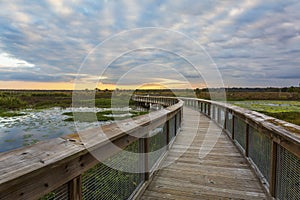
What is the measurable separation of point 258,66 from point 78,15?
25294 millimetres

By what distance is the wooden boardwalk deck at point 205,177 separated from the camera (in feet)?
8.36

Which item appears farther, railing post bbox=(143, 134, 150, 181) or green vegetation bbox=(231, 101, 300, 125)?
green vegetation bbox=(231, 101, 300, 125)

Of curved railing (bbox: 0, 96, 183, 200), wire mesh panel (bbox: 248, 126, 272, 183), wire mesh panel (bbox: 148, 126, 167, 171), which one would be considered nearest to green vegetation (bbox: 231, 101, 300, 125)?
wire mesh panel (bbox: 248, 126, 272, 183)

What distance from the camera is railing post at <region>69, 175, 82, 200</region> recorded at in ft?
3.82

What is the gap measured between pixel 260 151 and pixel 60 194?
2865 mm

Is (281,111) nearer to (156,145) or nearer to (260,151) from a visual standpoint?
(260,151)

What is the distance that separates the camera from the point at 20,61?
20.8m

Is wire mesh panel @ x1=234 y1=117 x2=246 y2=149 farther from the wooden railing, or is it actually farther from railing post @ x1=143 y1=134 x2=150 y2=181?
railing post @ x1=143 y1=134 x2=150 y2=181

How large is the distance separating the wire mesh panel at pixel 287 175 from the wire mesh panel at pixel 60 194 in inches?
79.3

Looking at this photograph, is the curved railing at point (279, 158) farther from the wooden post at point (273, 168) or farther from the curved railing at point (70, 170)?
the curved railing at point (70, 170)

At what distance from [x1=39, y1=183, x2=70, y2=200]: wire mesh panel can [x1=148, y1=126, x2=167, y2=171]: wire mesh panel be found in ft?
5.92

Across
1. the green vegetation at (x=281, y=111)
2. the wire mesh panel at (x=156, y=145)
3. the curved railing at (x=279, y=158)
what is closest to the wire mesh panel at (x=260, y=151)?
the curved railing at (x=279, y=158)

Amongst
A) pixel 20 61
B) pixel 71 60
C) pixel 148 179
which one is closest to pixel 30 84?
pixel 20 61

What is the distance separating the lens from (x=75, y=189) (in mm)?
1190
